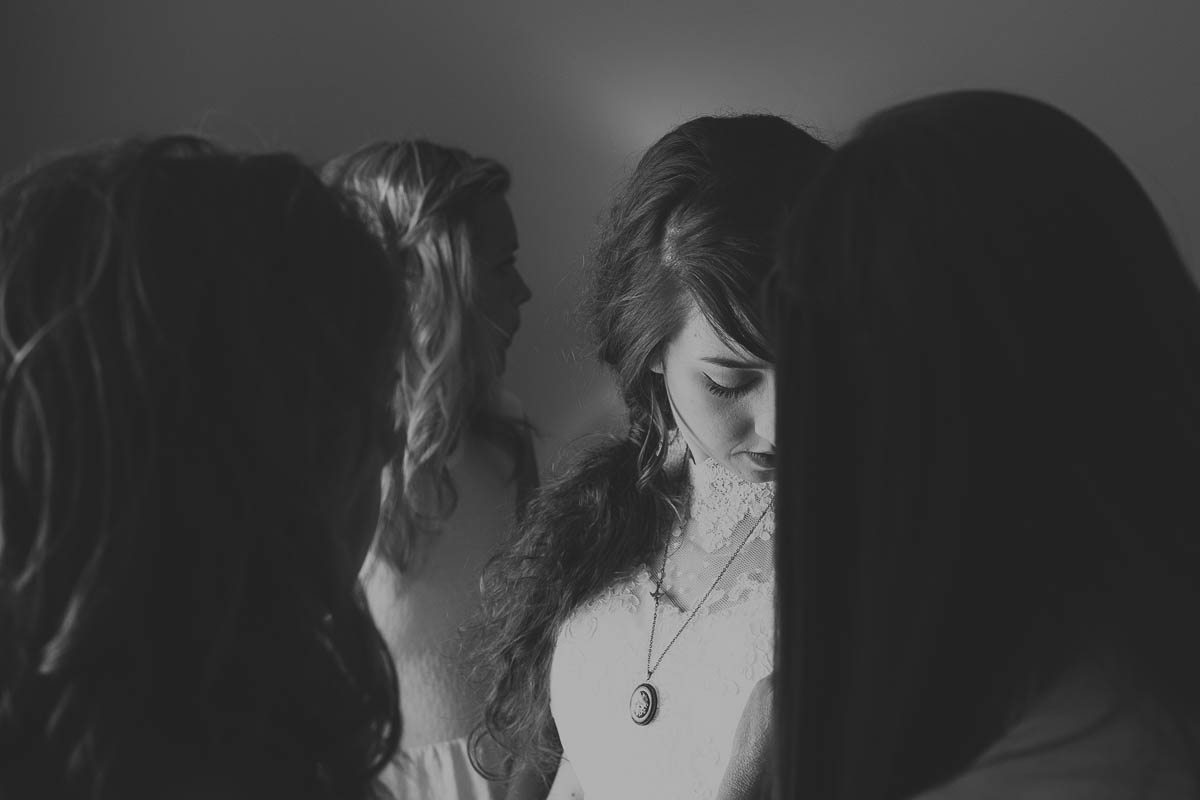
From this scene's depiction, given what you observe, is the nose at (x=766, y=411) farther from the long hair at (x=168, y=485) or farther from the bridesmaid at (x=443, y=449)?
the long hair at (x=168, y=485)

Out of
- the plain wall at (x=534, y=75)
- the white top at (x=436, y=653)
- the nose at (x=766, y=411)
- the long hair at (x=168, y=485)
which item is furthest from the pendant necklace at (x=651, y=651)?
the plain wall at (x=534, y=75)

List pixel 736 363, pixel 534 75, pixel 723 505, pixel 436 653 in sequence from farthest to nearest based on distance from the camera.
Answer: pixel 534 75 < pixel 436 653 < pixel 723 505 < pixel 736 363

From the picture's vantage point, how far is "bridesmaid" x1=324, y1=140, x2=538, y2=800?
1765mm

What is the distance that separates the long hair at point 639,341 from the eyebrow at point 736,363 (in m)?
0.02

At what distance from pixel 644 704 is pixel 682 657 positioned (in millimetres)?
64

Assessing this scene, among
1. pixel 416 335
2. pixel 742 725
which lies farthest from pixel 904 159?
pixel 416 335

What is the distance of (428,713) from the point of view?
5.84 feet

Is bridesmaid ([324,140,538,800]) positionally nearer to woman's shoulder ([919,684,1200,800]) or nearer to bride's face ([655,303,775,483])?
bride's face ([655,303,775,483])

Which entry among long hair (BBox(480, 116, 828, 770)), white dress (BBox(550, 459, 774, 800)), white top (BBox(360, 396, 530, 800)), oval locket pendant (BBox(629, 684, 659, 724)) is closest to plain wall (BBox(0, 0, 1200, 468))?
white top (BBox(360, 396, 530, 800))

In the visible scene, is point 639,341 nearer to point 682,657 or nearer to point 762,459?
point 762,459

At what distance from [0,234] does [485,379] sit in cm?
122

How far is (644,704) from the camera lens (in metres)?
1.35

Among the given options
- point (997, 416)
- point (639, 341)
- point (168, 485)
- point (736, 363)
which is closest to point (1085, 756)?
point (997, 416)

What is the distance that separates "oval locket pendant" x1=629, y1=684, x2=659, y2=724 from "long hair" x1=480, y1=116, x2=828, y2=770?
158 mm
